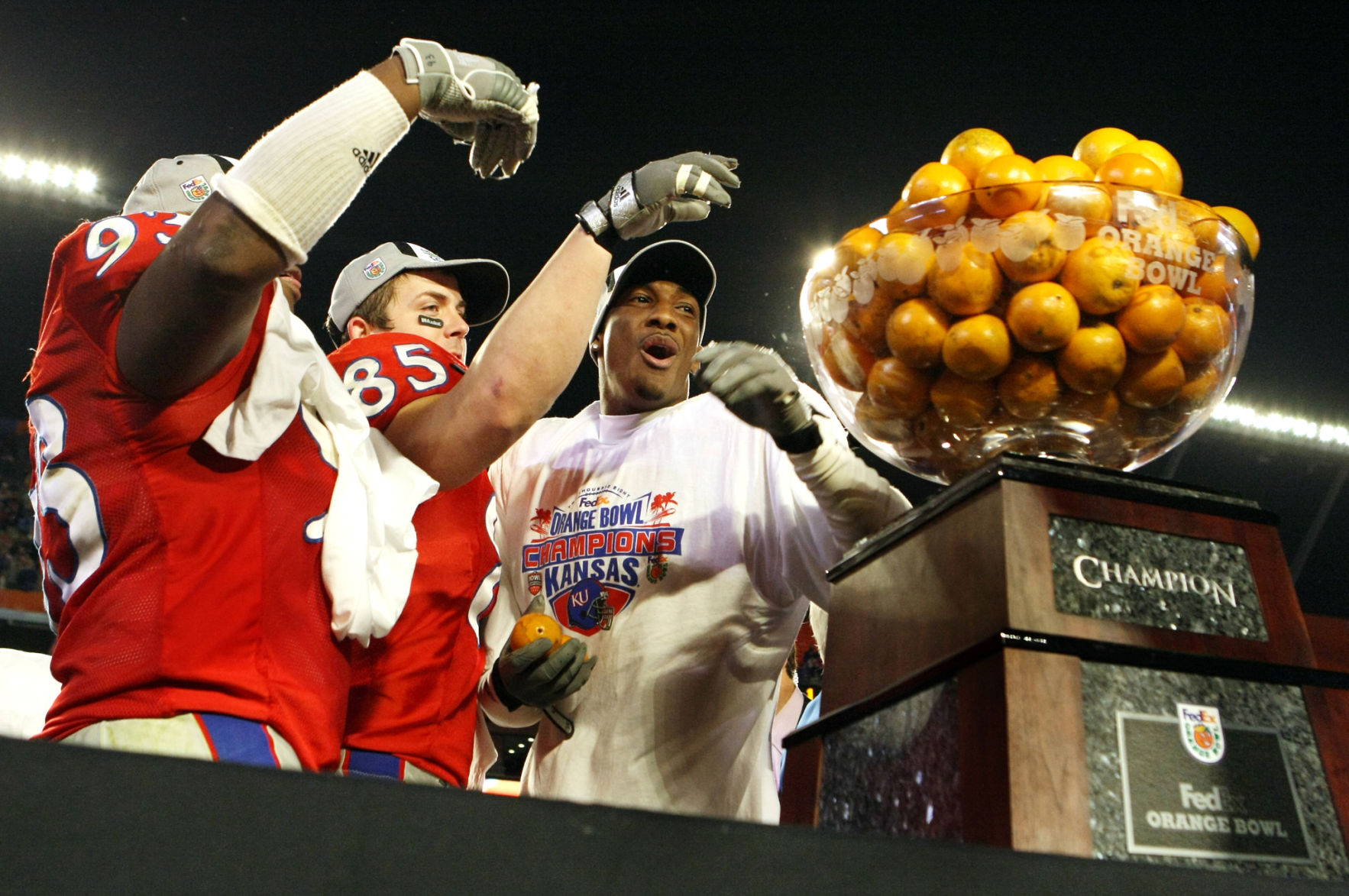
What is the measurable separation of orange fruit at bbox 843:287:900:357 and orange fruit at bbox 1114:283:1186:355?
0.61 feet

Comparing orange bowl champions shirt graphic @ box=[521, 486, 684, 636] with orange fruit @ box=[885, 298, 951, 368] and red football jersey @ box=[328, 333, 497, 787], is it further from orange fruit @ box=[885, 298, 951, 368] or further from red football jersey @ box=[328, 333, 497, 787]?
orange fruit @ box=[885, 298, 951, 368]

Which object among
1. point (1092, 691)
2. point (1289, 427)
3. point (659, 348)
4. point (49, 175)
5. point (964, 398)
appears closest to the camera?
point (1092, 691)

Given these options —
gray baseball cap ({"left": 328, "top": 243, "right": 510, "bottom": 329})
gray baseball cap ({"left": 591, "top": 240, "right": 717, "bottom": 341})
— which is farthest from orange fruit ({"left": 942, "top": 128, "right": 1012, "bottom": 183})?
gray baseball cap ({"left": 328, "top": 243, "right": 510, "bottom": 329})

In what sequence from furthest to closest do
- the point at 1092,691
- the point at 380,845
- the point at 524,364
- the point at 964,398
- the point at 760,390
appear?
the point at 524,364, the point at 760,390, the point at 964,398, the point at 1092,691, the point at 380,845

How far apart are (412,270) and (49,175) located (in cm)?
224

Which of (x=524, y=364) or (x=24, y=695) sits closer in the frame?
(x=524, y=364)

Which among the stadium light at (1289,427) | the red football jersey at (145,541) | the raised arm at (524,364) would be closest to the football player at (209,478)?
the red football jersey at (145,541)

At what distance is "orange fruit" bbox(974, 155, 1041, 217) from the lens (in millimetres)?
822

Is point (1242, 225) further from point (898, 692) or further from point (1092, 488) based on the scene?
point (898, 692)

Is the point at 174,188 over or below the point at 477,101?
below

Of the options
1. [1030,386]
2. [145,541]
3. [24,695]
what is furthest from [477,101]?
[24,695]

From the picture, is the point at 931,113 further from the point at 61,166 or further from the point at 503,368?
the point at 61,166

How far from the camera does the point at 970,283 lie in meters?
0.81

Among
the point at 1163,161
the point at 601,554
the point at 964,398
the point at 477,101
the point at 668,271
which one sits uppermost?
the point at 668,271
